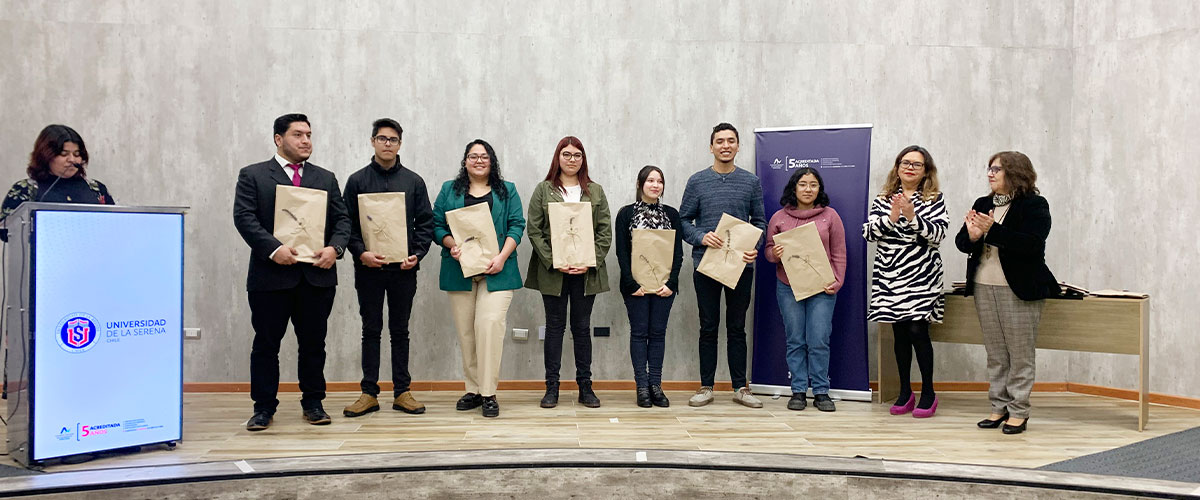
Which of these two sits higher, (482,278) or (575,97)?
(575,97)

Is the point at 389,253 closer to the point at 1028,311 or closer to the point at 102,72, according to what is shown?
the point at 102,72

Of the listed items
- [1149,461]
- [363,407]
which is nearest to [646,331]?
[363,407]

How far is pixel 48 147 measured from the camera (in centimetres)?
394

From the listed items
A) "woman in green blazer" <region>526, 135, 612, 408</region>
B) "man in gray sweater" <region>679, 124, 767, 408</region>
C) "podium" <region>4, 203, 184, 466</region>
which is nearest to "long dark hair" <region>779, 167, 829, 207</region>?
"man in gray sweater" <region>679, 124, 767, 408</region>

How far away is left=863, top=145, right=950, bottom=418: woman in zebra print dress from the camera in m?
4.30

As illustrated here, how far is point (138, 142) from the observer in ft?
16.4

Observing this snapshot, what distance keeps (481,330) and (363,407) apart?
0.72 metres

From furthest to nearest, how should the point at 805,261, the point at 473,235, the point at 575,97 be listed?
the point at 575,97 < the point at 805,261 < the point at 473,235

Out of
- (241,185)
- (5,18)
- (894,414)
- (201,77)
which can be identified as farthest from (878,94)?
(5,18)

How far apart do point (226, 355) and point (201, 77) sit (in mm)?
1729

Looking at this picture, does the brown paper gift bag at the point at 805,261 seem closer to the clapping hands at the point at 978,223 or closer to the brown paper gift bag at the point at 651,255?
the brown paper gift bag at the point at 651,255

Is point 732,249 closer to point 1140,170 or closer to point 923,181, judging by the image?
point 923,181

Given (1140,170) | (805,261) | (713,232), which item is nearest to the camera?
(805,261)

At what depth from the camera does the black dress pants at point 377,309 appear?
425cm
